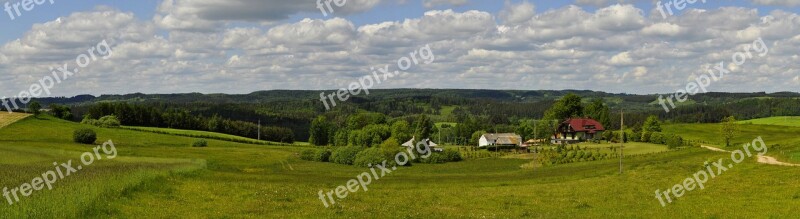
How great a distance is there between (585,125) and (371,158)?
6568cm

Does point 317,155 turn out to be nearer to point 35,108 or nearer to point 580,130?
point 580,130

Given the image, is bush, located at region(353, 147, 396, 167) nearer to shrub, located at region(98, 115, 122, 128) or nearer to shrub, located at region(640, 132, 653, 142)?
shrub, located at region(640, 132, 653, 142)

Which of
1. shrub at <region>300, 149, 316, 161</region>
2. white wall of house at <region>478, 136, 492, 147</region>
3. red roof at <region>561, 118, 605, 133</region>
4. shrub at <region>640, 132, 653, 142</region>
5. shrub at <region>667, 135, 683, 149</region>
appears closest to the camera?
shrub at <region>667, 135, 683, 149</region>

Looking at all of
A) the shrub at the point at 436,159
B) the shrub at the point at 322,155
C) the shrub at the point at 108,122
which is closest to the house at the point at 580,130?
the shrub at the point at 436,159

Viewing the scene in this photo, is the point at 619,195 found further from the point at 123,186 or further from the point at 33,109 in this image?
the point at 33,109

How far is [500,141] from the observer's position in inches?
6540

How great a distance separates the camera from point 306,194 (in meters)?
43.4

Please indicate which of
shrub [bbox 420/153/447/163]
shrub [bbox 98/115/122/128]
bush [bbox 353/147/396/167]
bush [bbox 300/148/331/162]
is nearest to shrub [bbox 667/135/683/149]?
shrub [bbox 420/153/447/163]

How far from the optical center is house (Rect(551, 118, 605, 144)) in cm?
15275

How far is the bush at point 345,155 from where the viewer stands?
374ft

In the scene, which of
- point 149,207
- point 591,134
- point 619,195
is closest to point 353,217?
point 149,207

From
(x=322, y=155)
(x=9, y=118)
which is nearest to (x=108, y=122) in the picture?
→ (x=9, y=118)

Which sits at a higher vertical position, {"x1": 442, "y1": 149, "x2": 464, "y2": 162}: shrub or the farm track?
the farm track

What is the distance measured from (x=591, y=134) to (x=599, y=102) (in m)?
19.6
